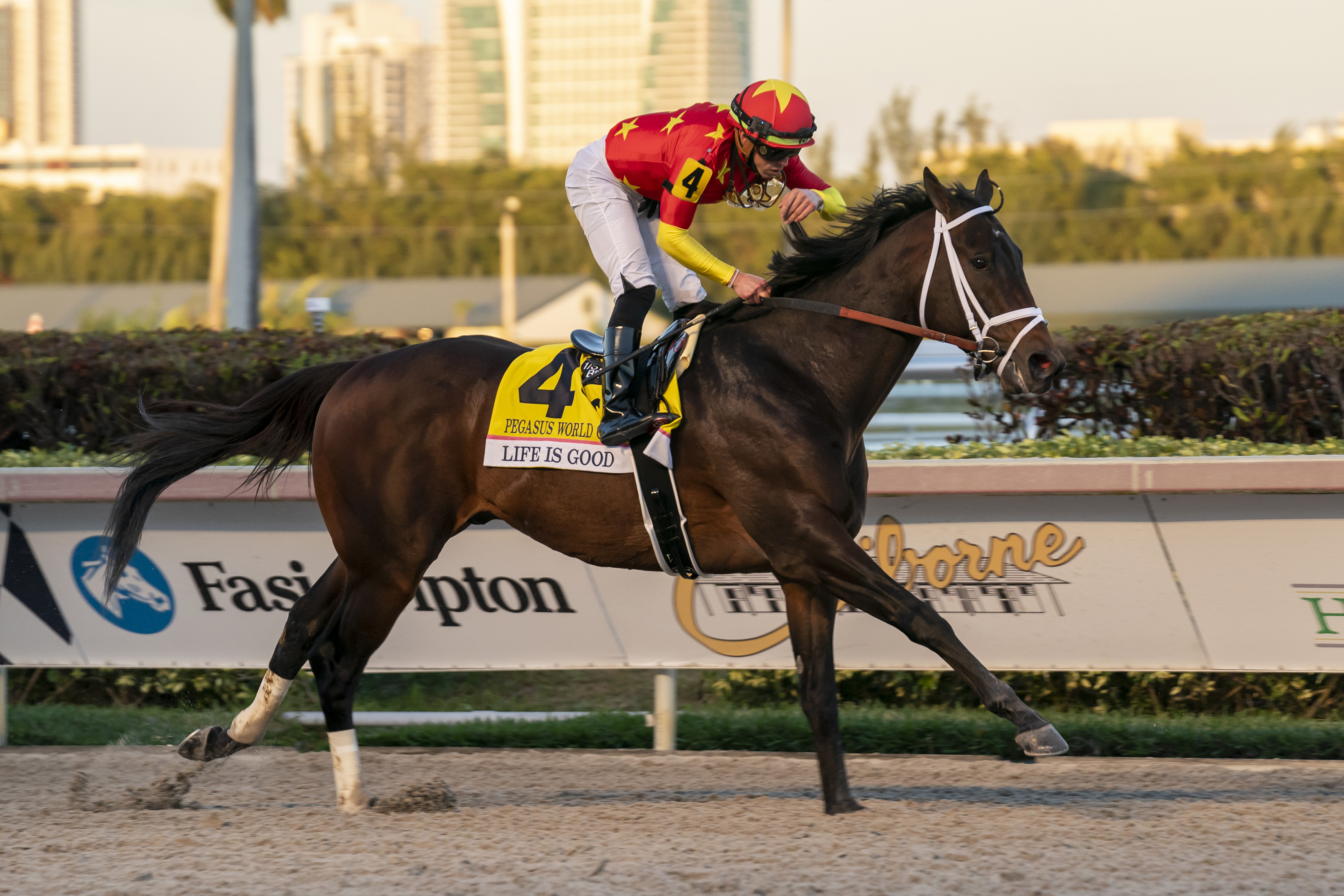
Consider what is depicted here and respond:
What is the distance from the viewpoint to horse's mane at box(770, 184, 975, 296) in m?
4.20

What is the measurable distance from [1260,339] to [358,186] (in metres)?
59.4

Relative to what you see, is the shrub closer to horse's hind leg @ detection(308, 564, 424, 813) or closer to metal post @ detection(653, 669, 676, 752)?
metal post @ detection(653, 669, 676, 752)

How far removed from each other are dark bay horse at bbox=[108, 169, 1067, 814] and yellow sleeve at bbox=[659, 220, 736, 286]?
308 millimetres

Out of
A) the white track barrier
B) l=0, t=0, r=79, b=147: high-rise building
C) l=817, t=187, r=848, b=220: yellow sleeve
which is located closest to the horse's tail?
the white track barrier

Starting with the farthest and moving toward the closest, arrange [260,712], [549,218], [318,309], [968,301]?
[549,218], [318,309], [260,712], [968,301]

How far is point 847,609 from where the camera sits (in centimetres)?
511

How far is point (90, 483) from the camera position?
5324 mm

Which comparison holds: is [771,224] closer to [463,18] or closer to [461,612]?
[461,612]

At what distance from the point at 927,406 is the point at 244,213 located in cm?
870

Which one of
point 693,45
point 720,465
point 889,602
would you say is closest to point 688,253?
point 720,465

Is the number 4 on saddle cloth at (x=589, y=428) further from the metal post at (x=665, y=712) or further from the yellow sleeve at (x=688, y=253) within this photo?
the metal post at (x=665, y=712)

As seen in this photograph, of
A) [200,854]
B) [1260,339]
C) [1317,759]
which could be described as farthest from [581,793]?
[1260,339]

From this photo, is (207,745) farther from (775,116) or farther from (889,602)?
(775,116)

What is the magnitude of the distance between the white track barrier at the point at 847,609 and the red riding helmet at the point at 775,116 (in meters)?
1.45
